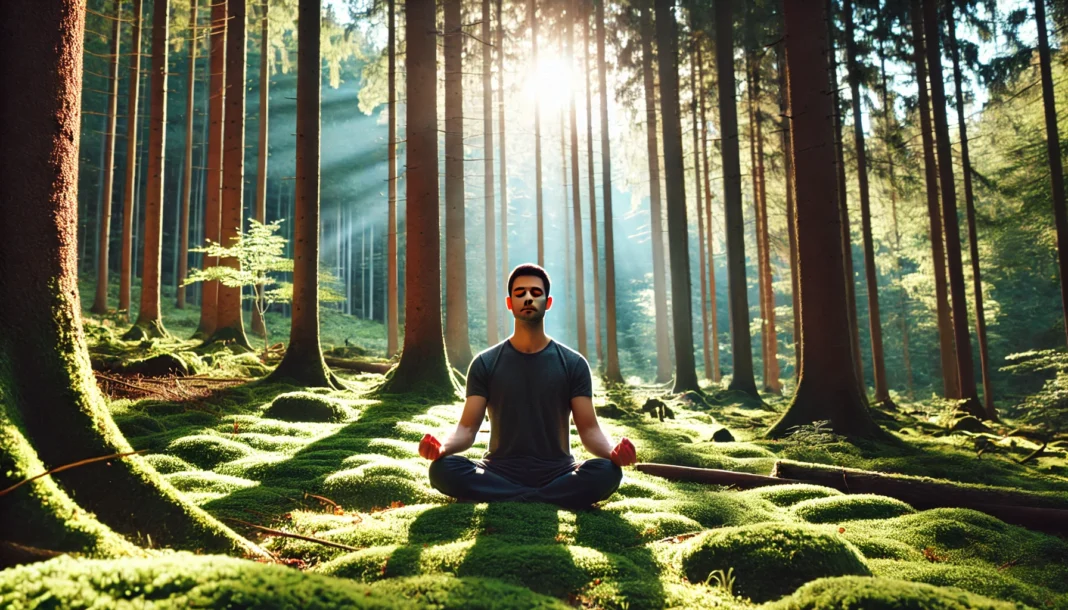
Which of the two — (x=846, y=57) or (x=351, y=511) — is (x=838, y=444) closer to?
(x=351, y=511)

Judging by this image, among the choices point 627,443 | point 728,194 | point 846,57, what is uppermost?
point 846,57

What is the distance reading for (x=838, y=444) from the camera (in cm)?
752

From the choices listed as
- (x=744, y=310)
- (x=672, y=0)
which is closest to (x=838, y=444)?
(x=744, y=310)

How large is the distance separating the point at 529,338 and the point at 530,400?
0.44 m

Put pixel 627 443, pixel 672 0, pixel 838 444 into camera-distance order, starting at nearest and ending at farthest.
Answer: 1. pixel 627 443
2. pixel 838 444
3. pixel 672 0

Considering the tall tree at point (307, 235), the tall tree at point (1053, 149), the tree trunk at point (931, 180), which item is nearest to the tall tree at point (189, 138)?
the tall tree at point (307, 235)

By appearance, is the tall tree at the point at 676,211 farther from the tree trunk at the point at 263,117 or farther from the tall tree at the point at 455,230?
the tree trunk at the point at 263,117

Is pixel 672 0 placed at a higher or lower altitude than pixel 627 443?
higher

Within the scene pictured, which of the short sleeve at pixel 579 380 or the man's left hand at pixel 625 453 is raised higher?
the short sleeve at pixel 579 380

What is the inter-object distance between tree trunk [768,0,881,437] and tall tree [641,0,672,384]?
10.0 metres

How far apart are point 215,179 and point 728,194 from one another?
13.1 metres

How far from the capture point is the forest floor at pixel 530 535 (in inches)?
78.2

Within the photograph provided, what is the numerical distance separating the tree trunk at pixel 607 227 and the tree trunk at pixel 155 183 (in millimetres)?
11344

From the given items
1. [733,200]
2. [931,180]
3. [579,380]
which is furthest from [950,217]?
[579,380]
